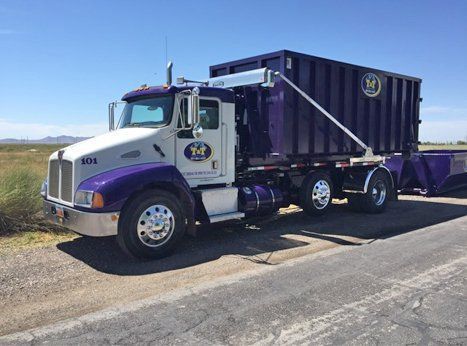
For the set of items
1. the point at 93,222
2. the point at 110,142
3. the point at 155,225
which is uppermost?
the point at 110,142

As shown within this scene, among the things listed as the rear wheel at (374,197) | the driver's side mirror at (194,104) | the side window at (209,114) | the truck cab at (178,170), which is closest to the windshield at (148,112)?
the truck cab at (178,170)

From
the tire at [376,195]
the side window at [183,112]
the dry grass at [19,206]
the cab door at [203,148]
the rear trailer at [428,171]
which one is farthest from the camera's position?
the rear trailer at [428,171]

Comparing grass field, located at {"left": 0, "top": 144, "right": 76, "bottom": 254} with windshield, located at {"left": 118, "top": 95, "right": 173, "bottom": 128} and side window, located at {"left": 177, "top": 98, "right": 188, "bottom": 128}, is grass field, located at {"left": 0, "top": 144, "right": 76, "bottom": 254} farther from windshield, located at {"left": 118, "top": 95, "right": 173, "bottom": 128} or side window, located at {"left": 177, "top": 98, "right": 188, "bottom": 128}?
side window, located at {"left": 177, "top": 98, "right": 188, "bottom": 128}

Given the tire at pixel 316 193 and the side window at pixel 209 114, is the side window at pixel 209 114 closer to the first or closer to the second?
the side window at pixel 209 114

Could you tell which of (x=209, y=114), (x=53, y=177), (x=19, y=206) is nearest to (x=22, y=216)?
(x=19, y=206)

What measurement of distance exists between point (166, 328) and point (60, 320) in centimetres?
108

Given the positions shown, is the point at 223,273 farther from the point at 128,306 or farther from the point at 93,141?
the point at 93,141

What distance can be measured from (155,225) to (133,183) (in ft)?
2.36

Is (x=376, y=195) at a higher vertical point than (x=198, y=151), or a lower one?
lower

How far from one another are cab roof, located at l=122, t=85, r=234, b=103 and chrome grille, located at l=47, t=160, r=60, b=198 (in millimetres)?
1779

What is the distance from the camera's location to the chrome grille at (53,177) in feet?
22.6

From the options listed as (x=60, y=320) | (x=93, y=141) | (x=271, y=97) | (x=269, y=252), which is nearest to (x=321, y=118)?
(x=271, y=97)

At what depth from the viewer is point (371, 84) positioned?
1073cm

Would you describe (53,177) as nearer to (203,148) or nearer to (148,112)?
(148,112)
